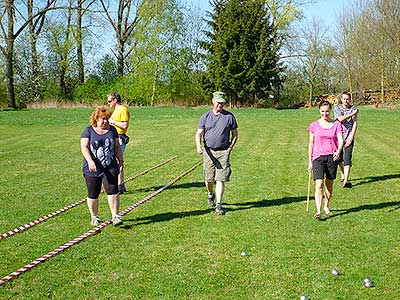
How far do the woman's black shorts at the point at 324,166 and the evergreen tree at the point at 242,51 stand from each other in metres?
35.8

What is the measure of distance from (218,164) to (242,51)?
35946mm

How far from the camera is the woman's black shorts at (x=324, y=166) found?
7555 mm

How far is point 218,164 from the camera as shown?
312 inches

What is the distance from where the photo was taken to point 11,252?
235 inches

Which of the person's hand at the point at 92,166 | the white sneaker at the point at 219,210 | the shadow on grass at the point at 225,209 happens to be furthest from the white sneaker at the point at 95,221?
the white sneaker at the point at 219,210

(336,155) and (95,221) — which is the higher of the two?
(336,155)

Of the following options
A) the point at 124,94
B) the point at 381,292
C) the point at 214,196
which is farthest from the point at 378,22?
the point at 381,292

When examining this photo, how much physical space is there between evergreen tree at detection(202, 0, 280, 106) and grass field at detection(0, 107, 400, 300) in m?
30.2

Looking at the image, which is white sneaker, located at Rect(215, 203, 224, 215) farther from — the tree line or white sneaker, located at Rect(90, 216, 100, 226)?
the tree line

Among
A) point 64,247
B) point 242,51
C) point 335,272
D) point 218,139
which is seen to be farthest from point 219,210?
point 242,51

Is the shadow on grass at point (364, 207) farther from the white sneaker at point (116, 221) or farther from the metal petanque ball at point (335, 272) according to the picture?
the white sneaker at point (116, 221)

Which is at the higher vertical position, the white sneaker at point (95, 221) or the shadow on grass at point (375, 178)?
the white sneaker at point (95, 221)

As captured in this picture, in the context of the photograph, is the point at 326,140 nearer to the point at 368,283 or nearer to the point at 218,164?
the point at 218,164

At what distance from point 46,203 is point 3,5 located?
38388 millimetres
